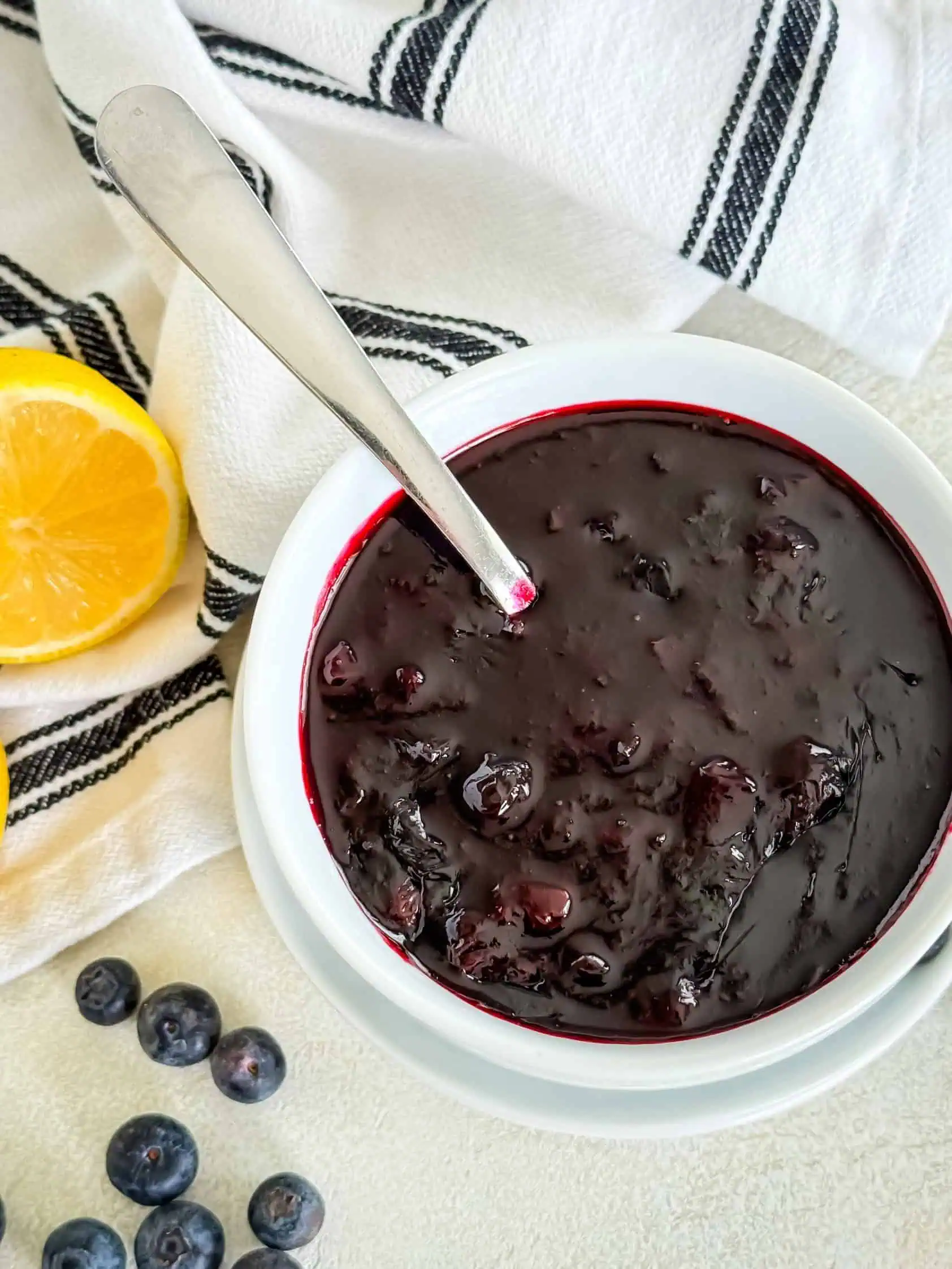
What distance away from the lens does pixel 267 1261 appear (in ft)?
3.96

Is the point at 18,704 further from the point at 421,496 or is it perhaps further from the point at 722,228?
the point at 722,228

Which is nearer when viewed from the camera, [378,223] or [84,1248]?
[84,1248]

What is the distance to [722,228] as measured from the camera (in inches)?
46.1

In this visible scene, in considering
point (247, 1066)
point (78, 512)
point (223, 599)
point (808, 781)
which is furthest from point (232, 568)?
point (808, 781)

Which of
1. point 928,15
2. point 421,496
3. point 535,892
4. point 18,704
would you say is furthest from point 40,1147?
point 928,15

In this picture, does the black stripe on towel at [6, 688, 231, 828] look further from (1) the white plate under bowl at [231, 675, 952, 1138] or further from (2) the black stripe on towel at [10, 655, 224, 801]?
(1) the white plate under bowl at [231, 675, 952, 1138]

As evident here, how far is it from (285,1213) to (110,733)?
53cm

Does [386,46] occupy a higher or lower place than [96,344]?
higher

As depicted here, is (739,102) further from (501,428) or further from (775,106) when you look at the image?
(501,428)

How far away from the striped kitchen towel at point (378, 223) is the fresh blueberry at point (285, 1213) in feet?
1.06

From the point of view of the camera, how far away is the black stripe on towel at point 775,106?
115 centimetres

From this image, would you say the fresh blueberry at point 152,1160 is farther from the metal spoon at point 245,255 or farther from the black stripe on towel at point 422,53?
the black stripe on towel at point 422,53

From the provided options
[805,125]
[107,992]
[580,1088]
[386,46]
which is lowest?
[107,992]

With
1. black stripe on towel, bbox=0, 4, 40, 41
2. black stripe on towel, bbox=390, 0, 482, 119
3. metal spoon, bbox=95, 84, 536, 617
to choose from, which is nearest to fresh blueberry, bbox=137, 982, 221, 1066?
metal spoon, bbox=95, 84, 536, 617
